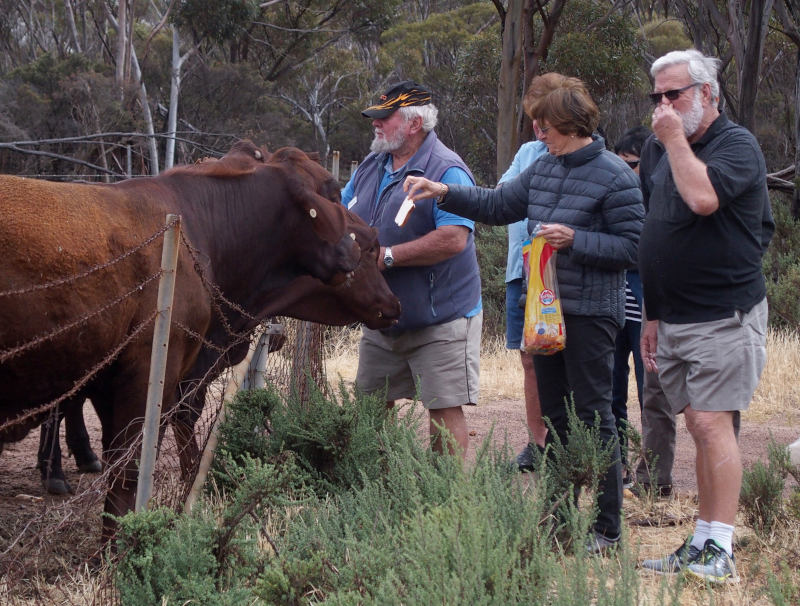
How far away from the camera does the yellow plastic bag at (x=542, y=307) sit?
14.1ft

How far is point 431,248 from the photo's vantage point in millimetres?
4984

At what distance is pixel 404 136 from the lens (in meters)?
5.21

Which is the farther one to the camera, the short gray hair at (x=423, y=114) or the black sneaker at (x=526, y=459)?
the black sneaker at (x=526, y=459)

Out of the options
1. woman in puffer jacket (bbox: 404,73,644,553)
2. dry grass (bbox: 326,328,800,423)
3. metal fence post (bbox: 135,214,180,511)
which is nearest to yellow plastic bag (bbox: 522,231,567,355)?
woman in puffer jacket (bbox: 404,73,644,553)

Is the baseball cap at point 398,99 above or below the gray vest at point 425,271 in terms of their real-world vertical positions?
above

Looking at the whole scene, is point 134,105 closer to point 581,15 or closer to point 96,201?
point 581,15

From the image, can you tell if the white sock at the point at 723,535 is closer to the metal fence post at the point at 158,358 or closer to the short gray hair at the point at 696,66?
the short gray hair at the point at 696,66

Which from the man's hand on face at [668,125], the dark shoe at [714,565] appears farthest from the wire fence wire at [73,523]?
the dark shoe at [714,565]

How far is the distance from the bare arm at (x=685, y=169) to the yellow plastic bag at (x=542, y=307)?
2.43 ft

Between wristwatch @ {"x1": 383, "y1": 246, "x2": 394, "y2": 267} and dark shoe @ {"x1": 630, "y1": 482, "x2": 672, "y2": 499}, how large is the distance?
1.77 meters

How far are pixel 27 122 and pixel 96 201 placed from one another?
19.0 m

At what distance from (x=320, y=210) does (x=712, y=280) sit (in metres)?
1.97

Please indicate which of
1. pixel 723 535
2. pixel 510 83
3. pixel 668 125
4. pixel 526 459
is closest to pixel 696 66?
pixel 668 125

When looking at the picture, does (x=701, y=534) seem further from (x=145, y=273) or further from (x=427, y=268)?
(x=145, y=273)
